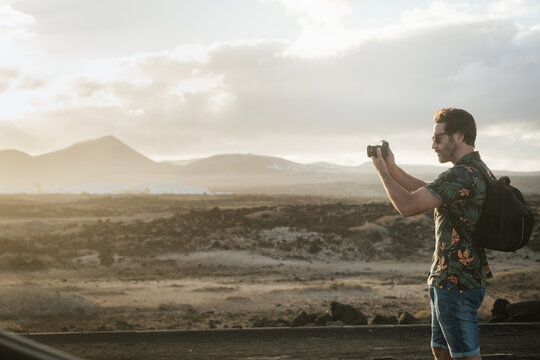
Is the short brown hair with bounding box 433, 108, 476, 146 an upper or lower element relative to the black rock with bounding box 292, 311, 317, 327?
upper

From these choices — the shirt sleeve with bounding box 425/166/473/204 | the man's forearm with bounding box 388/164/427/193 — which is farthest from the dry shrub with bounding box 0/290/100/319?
the shirt sleeve with bounding box 425/166/473/204

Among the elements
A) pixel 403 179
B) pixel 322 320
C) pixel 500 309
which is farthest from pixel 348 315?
pixel 403 179

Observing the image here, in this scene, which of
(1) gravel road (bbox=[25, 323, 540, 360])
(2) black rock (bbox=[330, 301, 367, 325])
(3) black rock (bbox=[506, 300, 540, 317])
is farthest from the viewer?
(2) black rock (bbox=[330, 301, 367, 325])

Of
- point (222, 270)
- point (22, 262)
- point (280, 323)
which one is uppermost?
point (280, 323)

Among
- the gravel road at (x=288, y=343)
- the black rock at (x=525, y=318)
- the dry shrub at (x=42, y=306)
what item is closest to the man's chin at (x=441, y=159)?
the gravel road at (x=288, y=343)

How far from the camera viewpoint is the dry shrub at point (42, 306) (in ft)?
44.2

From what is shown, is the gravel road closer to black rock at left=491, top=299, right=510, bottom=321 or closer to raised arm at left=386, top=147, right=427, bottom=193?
black rock at left=491, top=299, right=510, bottom=321

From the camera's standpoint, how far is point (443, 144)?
374cm

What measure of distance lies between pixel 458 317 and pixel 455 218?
1.99 feet

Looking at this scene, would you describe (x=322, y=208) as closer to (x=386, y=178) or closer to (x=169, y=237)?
(x=169, y=237)

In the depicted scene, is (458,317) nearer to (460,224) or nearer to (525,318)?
(460,224)

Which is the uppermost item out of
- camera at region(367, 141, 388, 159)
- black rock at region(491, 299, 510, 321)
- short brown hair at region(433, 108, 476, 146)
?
short brown hair at region(433, 108, 476, 146)

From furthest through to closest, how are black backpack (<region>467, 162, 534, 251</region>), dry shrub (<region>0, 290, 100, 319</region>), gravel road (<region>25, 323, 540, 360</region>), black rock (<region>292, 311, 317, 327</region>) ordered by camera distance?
1. dry shrub (<region>0, 290, 100, 319</region>)
2. black rock (<region>292, 311, 317, 327</region>)
3. gravel road (<region>25, 323, 540, 360</region>)
4. black backpack (<region>467, 162, 534, 251</region>)

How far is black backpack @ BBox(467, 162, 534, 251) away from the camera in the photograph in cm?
346
